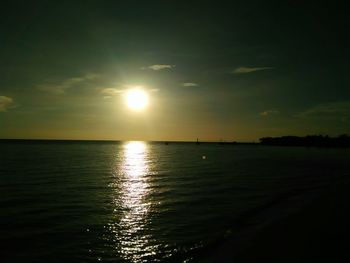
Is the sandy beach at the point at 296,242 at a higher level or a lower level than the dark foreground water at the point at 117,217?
higher

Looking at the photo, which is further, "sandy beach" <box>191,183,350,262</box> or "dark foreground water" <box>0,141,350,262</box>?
"dark foreground water" <box>0,141,350,262</box>

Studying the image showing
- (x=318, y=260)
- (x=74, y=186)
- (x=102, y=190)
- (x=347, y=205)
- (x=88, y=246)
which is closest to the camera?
(x=318, y=260)

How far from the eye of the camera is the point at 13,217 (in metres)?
18.2

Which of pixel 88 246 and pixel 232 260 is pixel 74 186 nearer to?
pixel 88 246

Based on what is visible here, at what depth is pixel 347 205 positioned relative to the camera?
20.4 meters

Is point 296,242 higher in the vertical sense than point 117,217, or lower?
higher

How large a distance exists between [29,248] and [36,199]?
38.0 ft

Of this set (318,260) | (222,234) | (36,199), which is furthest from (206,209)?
(36,199)

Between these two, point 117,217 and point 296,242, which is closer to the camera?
point 296,242

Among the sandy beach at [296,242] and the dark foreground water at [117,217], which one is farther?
the dark foreground water at [117,217]

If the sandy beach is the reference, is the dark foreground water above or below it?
below

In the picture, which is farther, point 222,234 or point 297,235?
point 222,234

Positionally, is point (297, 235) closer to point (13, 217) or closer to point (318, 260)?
point (318, 260)

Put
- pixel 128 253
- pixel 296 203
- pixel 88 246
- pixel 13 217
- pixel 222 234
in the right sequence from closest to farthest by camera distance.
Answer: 1. pixel 128 253
2. pixel 88 246
3. pixel 222 234
4. pixel 13 217
5. pixel 296 203
